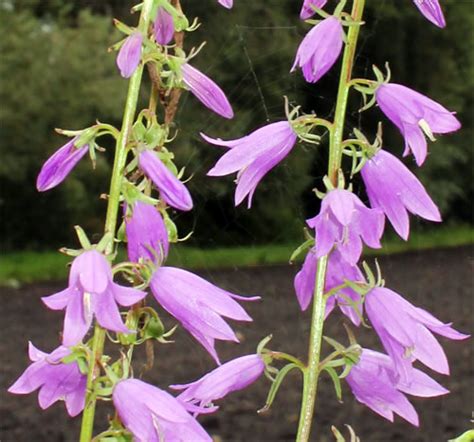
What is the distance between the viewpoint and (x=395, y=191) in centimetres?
85

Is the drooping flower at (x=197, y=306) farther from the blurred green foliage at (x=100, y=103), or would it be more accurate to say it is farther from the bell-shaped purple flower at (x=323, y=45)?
the blurred green foliage at (x=100, y=103)

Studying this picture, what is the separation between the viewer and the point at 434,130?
881 millimetres

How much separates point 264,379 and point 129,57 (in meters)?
5.56

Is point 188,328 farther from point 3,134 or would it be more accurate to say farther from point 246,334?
point 3,134

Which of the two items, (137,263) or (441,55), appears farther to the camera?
(441,55)

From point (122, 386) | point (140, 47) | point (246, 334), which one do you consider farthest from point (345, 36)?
point (246, 334)

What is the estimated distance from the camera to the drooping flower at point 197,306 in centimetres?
78

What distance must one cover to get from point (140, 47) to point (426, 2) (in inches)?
9.2

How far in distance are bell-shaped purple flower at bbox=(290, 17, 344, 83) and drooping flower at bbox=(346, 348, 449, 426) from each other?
234mm

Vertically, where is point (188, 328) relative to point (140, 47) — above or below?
Result: below

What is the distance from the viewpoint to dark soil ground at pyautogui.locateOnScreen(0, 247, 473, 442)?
5348mm

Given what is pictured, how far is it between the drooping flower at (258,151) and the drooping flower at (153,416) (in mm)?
191

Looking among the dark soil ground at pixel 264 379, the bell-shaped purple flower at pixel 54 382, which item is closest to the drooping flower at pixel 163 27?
the bell-shaped purple flower at pixel 54 382

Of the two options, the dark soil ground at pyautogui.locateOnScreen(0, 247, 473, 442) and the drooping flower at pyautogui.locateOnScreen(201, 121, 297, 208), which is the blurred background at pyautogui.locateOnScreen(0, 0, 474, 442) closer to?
the dark soil ground at pyautogui.locateOnScreen(0, 247, 473, 442)
